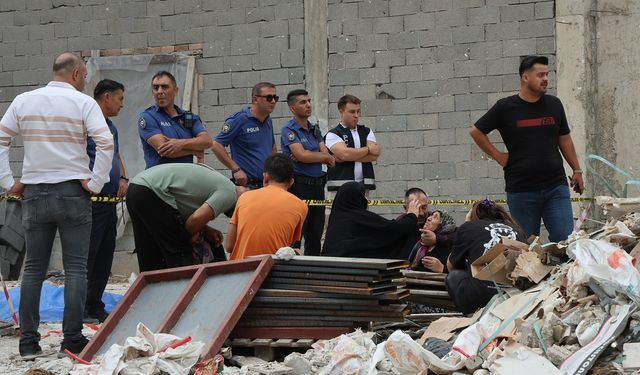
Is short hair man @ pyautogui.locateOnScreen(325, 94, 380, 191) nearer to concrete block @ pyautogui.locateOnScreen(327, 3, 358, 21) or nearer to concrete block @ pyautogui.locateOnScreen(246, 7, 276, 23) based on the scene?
concrete block @ pyautogui.locateOnScreen(327, 3, 358, 21)

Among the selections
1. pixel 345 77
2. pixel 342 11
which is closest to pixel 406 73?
pixel 345 77

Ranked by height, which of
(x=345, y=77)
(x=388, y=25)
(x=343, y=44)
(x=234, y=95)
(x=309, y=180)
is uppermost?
(x=388, y=25)

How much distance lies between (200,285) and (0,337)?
187cm

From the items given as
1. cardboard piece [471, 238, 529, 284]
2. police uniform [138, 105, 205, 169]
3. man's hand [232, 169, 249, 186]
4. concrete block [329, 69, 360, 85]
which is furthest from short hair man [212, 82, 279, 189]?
cardboard piece [471, 238, 529, 284]

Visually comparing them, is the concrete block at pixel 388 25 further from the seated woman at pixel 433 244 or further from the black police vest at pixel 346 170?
the seated woman at pixel 433 244

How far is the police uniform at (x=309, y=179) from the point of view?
33.7ft

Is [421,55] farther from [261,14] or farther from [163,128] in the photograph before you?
[163,128]

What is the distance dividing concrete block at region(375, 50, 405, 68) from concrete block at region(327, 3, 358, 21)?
1.71 ft

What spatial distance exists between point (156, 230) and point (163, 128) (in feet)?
4.84

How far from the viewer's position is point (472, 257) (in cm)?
732

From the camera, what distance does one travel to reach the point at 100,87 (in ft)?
30.4

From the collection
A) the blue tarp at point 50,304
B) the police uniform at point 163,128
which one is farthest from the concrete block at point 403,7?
the blue tarp at point 50,304

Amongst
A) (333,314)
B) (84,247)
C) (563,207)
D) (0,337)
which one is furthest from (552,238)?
(0,337)

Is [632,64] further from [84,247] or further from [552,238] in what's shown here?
[84,247]
